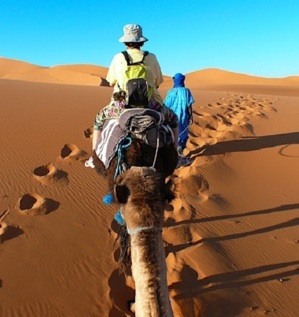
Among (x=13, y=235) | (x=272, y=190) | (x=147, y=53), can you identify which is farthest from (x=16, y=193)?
(x=272, y=190)

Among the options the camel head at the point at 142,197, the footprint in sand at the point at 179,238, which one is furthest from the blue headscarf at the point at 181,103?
the camel head at the point at 142,197

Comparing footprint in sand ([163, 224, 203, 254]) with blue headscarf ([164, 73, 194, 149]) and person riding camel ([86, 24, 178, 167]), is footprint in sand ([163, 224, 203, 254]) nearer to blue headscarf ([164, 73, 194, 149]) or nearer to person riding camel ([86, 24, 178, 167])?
person riding camel ([86, 24, 178, 167])

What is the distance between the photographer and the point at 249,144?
9352 millimetres

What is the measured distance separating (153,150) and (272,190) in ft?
13.5

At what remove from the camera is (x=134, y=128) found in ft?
10.3

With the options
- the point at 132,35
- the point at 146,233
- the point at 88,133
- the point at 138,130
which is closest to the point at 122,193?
the point at 146,233

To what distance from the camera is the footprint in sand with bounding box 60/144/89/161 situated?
697cm

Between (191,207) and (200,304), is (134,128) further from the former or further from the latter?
(191,207)

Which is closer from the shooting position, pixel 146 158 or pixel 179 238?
pixel 146 158

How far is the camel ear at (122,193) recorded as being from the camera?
92.3 inches

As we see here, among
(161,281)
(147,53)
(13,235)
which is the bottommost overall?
(13,235)

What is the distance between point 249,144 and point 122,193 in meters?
7.46

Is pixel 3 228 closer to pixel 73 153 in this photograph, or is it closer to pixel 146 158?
pixel 146 158

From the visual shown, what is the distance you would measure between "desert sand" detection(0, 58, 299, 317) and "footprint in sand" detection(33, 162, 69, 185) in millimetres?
28
